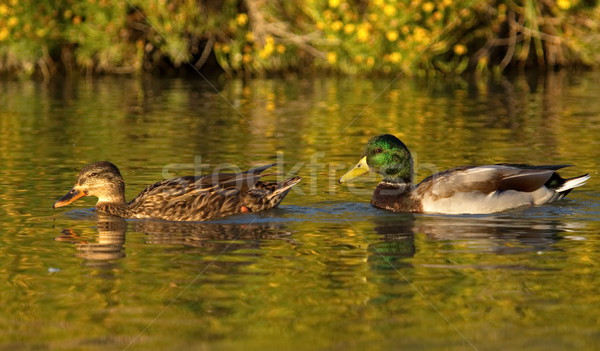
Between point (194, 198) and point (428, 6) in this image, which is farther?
point (428, 6)

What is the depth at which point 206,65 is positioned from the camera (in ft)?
89.5

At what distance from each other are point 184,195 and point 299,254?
1.94 meters

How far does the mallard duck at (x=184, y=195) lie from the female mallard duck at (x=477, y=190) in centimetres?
100

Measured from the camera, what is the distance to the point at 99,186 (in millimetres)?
10148

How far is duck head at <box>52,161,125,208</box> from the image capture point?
10.1 m

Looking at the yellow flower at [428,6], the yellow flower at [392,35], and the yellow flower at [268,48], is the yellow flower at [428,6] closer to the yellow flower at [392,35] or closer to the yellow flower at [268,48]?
the yellow flower at [392,35]

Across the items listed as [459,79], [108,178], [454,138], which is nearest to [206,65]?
[459,79]

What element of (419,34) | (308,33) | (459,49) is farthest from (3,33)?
(459,49)

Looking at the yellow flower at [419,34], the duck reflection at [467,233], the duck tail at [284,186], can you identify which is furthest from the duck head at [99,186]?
the yellow flower at [419,34]

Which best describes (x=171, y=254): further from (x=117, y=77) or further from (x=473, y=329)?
(x=117, y=77)

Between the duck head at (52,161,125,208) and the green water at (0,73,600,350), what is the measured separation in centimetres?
21

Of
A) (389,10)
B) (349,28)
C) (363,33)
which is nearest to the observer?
(389,10)

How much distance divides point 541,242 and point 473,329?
2.59m

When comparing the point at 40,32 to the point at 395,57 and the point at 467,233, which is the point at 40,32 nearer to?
the point at 395,57
